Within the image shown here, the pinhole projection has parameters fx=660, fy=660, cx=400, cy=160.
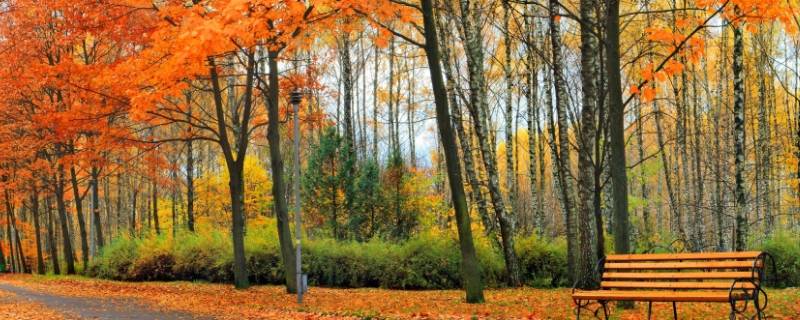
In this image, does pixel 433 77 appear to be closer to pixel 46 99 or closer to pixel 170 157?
pixel 46 99

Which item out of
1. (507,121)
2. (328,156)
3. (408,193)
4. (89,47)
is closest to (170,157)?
(89,47)

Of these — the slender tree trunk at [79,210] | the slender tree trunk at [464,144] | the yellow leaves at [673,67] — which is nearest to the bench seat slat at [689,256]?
the yellow leaves at [673,67]

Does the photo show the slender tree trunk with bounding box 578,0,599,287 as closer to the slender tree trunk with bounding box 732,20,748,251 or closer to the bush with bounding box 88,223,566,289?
the slender tree trunk with bounding box 732,20,748,251

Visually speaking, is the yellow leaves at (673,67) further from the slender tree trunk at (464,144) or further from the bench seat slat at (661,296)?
the slender tree trunk at (464,144)

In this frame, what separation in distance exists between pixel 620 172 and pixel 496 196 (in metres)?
5.77

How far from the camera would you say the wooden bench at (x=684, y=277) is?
607 cm

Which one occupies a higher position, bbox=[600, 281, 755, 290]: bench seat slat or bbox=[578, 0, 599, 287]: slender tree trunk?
bbox=[578, 0, 599, 287]: slender tree trunk

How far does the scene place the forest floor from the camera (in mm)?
8578

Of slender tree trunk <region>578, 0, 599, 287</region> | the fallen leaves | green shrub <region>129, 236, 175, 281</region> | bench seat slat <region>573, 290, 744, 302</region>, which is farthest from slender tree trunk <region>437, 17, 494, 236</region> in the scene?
green shrub <region>129, 236, 175, 281</region>

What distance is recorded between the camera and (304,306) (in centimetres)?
1134

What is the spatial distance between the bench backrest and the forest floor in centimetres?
87

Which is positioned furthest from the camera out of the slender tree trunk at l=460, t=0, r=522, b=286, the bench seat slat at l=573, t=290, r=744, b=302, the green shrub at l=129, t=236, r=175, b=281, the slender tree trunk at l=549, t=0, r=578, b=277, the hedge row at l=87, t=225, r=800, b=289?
the green shrub at l=129, t=236, r=175, b=281

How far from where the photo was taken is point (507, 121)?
20.0 metres

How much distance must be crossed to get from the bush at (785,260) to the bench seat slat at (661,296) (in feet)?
29.2
